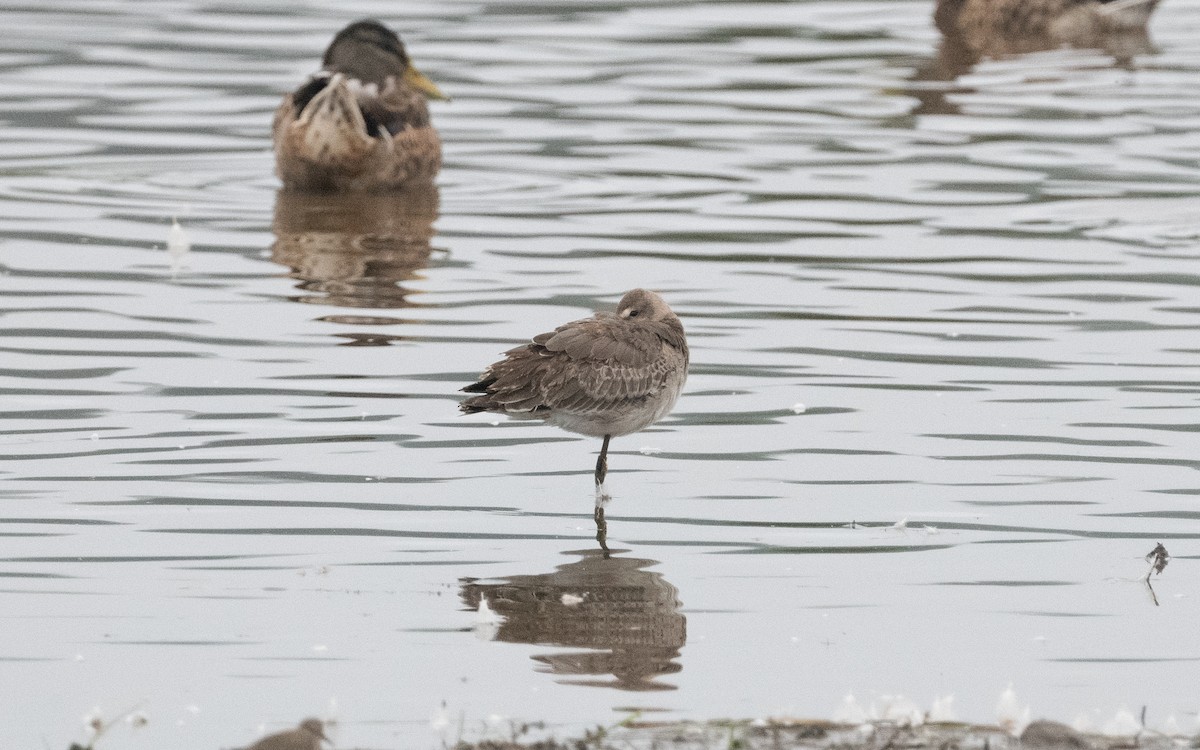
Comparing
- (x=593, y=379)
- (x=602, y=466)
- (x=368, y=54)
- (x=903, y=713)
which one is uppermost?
(x=368, y=54)

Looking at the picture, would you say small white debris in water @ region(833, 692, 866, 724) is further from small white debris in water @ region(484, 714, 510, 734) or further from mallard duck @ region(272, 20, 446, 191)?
mallard duck @ region(272, 20, 446, 191)

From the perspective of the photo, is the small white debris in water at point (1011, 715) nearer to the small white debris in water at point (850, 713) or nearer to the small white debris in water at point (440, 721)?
the small white debris in water at point (850, 713)

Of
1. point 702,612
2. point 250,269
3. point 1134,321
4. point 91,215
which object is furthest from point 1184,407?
point 91,215

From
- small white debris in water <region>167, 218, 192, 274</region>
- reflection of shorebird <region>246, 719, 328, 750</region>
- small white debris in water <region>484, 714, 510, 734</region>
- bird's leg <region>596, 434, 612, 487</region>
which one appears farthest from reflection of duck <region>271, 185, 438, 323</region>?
reflection of shorebird <region>246, 719, 328, 750</region>

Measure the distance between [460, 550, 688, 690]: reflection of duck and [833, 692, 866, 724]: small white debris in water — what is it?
87 centimetres

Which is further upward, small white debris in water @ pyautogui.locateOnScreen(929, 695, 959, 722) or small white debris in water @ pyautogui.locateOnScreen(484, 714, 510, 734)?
small white debris in water @ pyautogui.locateOnScreen(929, 695, 959, 722)

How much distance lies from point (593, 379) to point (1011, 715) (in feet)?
12.2

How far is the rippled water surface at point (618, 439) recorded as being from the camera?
851cm

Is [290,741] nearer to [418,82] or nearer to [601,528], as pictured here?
[601,528]

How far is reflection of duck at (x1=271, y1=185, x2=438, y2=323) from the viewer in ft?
52.5

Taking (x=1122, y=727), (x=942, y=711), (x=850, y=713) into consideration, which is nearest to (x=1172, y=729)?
(x=1122, y=727)

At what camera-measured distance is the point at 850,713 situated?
743cm

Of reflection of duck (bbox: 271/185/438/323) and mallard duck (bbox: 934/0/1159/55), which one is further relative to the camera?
mallard duck (bbox: 934/0/1159/55)

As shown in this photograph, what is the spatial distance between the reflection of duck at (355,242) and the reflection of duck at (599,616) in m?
5.68
